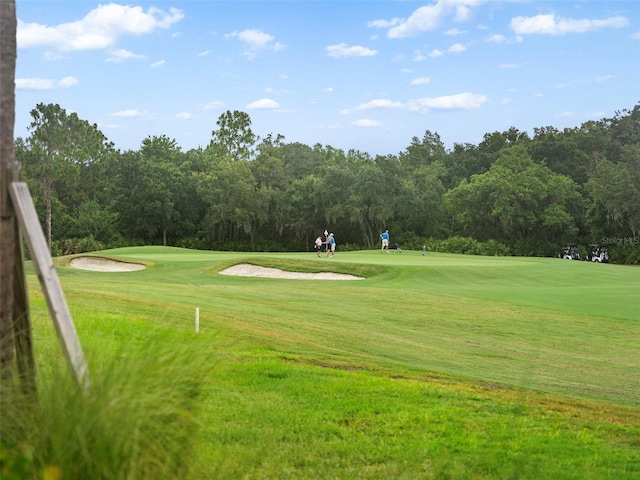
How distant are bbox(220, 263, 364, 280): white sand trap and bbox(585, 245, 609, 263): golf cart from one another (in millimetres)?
39987

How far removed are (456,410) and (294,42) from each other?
58428 mm

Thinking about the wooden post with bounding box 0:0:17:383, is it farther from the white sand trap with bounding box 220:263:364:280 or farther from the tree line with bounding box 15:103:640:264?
the tree line with bounding box 15:103:640:264

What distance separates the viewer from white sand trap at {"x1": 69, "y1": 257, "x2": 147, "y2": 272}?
3598cm

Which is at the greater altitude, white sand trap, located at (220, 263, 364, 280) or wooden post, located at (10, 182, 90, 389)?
wooden post, located at (10, 182, 90, 389)

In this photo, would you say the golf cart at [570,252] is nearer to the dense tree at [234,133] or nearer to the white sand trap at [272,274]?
the white sand trap at [272,274]

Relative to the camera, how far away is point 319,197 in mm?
71062

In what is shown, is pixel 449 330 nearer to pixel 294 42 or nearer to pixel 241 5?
pixel 241 5

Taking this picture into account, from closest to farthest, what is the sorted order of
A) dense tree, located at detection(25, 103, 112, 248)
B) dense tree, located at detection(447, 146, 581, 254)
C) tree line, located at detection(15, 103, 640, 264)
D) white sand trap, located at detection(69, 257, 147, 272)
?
white sand trap, located at detection(69, 257, 147, 272) < dense tree, located at detection(25, 103, 112, 248) < tree line, located at detection(15, 103, 640, 264) < dense tree, located at detection(447, 146, 581, 254)

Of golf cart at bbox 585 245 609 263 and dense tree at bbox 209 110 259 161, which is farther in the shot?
dense tree at bbox 209 110 259 161

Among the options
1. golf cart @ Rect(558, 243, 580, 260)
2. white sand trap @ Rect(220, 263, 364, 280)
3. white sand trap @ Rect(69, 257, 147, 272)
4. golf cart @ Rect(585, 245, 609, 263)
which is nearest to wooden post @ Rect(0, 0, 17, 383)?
white sand trap @ Rect(220, 263, 364, 280)

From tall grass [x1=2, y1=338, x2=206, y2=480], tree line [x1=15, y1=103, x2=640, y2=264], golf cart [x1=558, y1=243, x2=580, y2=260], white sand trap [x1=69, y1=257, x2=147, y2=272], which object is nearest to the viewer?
tall grass [x1=2, y1=338, x2=206, y2=480]

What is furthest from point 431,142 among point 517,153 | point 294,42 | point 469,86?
point 294,42

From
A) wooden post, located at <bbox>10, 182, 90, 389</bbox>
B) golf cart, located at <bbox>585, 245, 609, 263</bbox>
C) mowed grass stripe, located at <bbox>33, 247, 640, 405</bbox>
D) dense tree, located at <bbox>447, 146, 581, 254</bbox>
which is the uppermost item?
dense tree, located at <bbox>447, 146, 581, 254</bbox>

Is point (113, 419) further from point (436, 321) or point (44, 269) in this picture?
point (436, 321)
